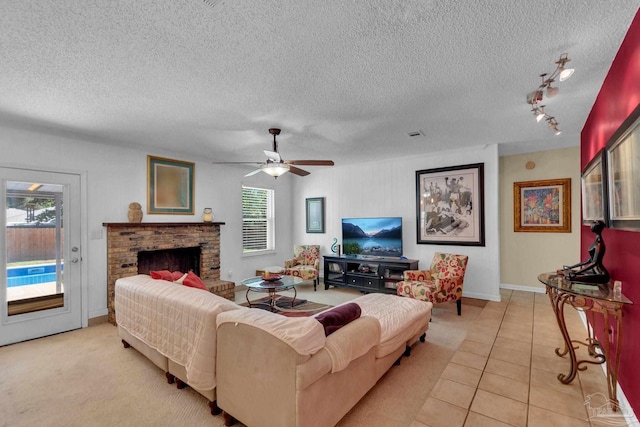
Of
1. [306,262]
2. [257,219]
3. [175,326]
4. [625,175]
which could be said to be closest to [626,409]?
[625,175]

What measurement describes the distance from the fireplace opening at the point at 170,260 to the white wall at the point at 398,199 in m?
2.54

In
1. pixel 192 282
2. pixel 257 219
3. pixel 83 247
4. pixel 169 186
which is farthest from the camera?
pixel 257 219

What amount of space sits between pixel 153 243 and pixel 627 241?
5.35 meters

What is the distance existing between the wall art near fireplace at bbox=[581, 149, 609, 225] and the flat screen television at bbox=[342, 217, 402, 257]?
2.69 m

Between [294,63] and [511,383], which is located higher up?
[294,63]

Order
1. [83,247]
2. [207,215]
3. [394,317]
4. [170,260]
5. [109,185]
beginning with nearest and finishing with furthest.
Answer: [394,317], [83,247], [109,185], [170,260], [207,215]

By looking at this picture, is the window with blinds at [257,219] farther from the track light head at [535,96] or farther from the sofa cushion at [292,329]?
the track light head at [535,96]

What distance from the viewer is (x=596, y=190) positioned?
273 cm

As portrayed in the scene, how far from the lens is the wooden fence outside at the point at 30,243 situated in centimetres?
348

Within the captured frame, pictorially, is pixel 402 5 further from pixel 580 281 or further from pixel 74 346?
pixel 74 346

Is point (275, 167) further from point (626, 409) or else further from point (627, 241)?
point (626, 409)

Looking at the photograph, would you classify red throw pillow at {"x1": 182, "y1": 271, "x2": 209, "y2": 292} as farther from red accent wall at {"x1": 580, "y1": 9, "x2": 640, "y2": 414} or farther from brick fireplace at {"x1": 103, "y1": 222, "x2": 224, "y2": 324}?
red accent wall at {"x1": 580, "y1": 9, "x2": 640, "y2": 414}

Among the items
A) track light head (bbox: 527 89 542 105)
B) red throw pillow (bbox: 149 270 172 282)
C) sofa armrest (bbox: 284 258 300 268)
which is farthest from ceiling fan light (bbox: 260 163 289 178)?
sofa armrest (bbox: 284 258 300 268)

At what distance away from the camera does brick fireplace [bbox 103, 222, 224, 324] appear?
13.8 ft
